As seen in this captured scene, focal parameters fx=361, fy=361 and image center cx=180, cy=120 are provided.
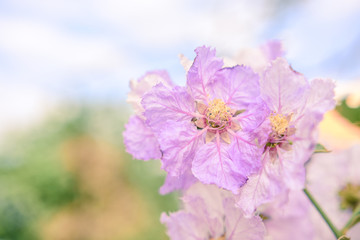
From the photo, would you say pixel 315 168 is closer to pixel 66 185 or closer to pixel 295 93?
pixel 295 93

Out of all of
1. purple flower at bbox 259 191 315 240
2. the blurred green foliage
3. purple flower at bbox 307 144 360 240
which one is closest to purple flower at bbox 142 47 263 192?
purple flower at bbox 259 191 315 240

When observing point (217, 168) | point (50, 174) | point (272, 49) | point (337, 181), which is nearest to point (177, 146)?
point (217, 168)

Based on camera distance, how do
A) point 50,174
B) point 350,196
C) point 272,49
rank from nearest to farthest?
point 272,49, point 350,196, point 50,174

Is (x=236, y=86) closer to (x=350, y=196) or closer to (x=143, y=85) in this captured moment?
(x=143, y=85)

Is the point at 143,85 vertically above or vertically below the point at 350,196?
above

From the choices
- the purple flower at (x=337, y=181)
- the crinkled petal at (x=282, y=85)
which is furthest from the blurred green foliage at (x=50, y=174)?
the crinkled petal at (x=282, y=85)

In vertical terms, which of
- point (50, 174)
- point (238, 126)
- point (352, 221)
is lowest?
point (352, 221)

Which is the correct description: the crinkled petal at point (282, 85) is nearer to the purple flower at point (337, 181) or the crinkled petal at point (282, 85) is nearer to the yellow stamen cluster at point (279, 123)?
the yellow stamen cluster at point (279, 123)
